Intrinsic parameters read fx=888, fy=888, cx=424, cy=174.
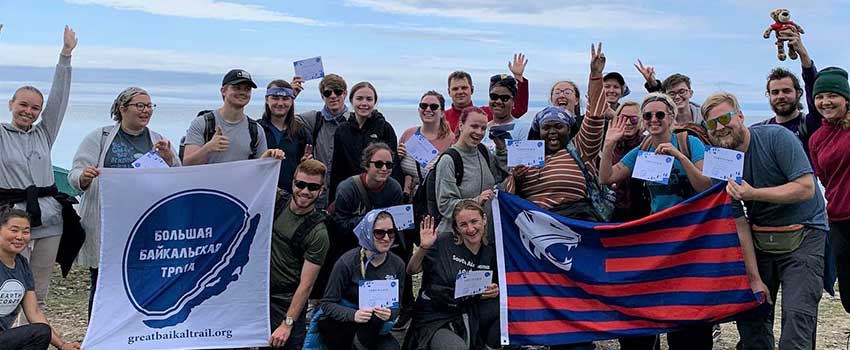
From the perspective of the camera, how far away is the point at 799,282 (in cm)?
596

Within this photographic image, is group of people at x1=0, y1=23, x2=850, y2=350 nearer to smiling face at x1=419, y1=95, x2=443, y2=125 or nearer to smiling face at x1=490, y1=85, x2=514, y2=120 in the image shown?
smiling face at x1=490, y1=85, x2=514, y2=120

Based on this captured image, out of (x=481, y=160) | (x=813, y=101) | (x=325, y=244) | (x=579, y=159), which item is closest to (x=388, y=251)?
(x=325, y=244)

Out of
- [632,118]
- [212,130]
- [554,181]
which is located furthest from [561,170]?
[212,130]

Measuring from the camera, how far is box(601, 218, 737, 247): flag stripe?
6305 millimetres

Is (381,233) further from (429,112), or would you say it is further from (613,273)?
(613,273)

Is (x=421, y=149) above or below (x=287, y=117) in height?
below

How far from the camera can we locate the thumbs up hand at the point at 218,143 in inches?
265

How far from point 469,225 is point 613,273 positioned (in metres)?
1.14

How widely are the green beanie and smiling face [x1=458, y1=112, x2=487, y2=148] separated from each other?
2.45 m

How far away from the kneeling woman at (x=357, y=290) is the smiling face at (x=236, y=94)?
146cm

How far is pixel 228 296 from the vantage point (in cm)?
671

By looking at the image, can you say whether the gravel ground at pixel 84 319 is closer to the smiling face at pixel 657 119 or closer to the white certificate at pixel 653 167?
the white certificate at pixel 653 167

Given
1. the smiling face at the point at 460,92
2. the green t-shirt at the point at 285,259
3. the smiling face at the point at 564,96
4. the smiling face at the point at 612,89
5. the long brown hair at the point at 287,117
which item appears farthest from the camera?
the smiling face at the point at 612,89

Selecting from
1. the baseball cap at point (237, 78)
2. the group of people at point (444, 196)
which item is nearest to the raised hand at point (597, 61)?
the group of people at point (444, 196)
